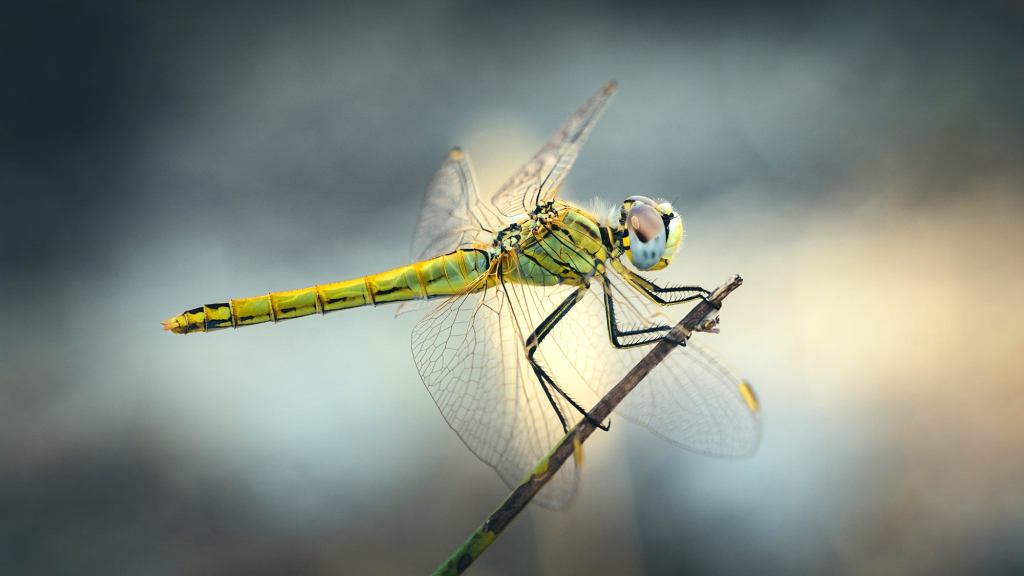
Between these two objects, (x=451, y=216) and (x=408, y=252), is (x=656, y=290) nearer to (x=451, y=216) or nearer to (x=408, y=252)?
(x=451, y=216)

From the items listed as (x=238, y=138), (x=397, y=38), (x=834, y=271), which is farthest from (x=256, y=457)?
(x=834, y=271)

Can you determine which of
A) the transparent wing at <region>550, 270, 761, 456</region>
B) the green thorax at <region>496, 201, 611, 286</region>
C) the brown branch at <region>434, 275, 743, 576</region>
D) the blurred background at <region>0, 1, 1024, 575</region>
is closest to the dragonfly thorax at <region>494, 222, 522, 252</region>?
the green thorax at <region>496, 201, 611, 286</region>

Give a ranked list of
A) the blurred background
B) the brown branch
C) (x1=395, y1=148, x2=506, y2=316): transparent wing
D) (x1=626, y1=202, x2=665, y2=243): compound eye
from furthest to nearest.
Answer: the blurred background, (x1=395, y1=148, x2=506, y2=316): transparent wing, (x1=626, y1=202, x2=665, y2=243): compound eye, the brown branch

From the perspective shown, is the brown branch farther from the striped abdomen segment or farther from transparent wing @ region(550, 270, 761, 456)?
the striped abdomen segment

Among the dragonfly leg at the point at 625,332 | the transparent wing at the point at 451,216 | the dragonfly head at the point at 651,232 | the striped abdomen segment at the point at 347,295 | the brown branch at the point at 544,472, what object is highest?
the transparent wing at the point at 451,216

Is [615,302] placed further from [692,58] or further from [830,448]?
[692,58]

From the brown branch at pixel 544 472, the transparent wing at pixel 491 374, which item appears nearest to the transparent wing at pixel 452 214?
the transparent wing at pixel 491 374

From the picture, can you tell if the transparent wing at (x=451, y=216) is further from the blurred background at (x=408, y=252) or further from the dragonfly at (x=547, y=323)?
the blurred background at (x=408, y=252)

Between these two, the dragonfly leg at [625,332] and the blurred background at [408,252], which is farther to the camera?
the blurred background at [408,252]
